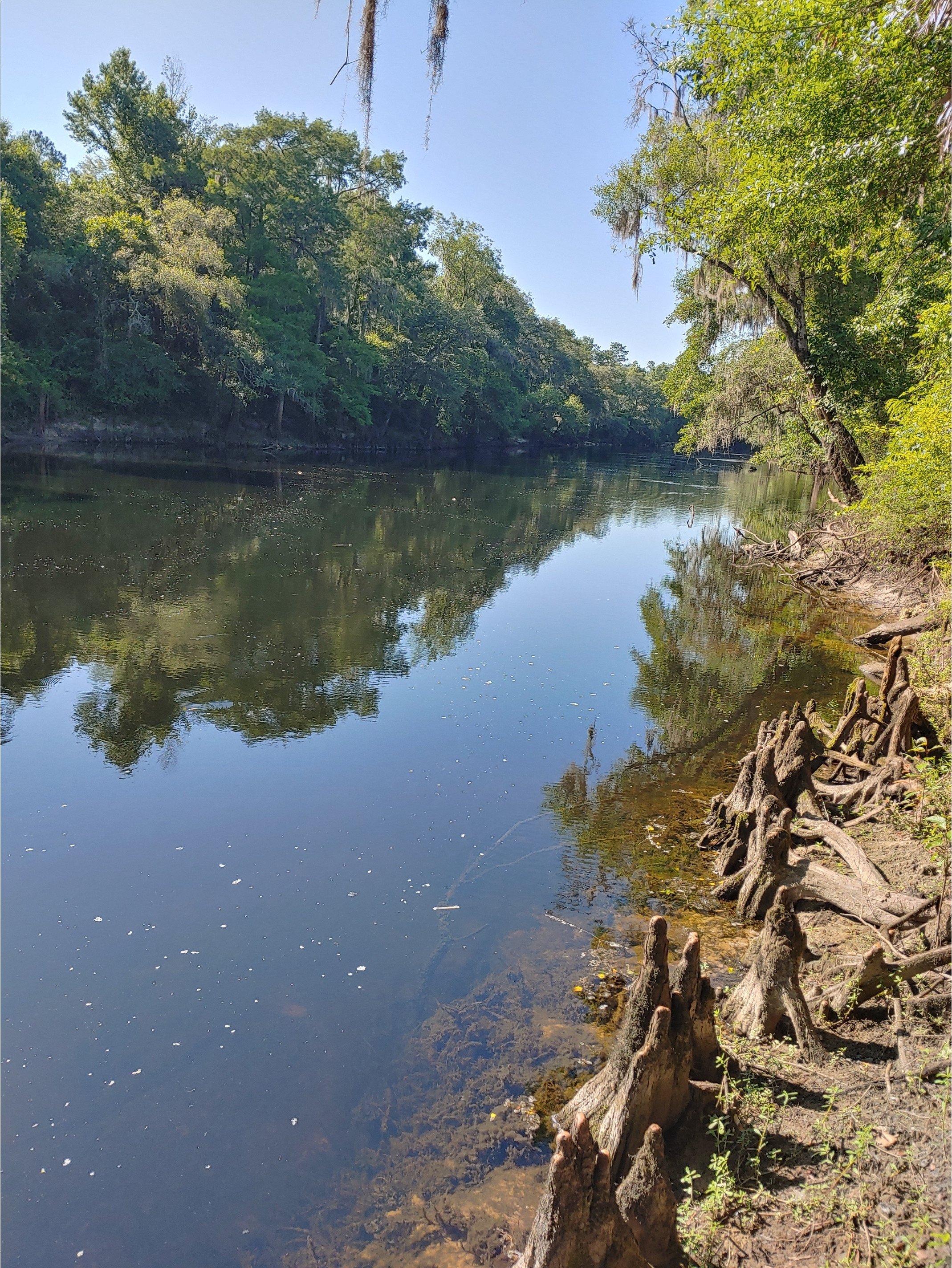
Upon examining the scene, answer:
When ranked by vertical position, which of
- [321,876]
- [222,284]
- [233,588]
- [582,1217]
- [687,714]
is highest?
[222,284]

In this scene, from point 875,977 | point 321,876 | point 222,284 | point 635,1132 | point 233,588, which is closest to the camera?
point 635,1132

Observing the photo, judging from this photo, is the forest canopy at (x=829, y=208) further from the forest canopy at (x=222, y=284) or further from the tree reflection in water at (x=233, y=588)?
the forest canopy at (x=222, y=284)

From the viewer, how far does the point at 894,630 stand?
14.6m

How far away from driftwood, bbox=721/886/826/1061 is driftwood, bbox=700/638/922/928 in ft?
0.76

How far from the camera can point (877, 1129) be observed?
387 cm

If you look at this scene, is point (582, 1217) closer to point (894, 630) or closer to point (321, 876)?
point (321, 876)

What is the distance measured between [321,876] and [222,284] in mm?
41759

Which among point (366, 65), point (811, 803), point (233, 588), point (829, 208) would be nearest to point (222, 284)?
point (233, 588)

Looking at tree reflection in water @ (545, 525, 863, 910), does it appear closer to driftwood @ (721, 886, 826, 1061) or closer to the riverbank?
the riverbank

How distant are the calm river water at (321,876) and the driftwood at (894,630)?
680 millimetres

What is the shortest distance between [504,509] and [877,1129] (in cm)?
3318

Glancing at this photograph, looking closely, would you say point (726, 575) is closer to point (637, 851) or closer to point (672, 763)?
point (672, 763)

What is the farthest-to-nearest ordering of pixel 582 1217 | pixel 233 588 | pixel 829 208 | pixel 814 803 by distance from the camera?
1. pixel 233 588
2. pixel 829 208
3. pixel 814 803
4. pixel 582 1217

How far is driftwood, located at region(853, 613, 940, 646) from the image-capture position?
13355 mm
